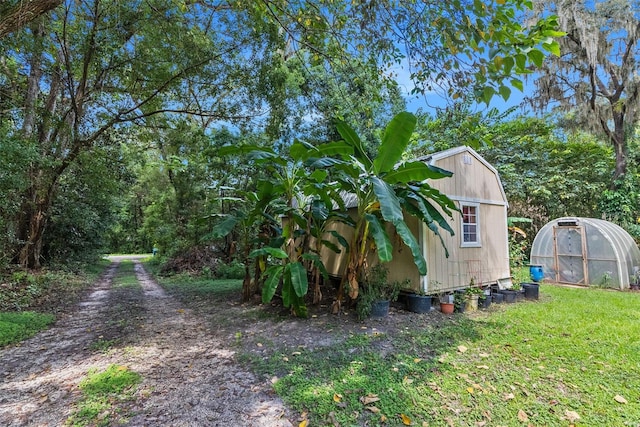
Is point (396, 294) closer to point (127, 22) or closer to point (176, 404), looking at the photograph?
point (176, 404)

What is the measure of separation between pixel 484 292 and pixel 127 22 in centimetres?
954

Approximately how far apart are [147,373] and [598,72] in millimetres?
16363

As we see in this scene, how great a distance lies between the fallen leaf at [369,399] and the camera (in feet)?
9.21

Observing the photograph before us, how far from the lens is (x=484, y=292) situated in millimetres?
6859

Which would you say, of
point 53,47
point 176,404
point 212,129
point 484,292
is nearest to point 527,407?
point 176,404

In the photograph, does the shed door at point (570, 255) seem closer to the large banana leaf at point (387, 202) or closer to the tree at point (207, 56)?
the tree at point (207, 56)

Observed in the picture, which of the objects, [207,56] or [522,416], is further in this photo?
[207,56]

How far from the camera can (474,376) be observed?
130 inches

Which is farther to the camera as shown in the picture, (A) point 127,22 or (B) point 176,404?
(A) point 127,22

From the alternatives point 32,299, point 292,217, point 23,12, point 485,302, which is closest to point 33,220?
point 32,299

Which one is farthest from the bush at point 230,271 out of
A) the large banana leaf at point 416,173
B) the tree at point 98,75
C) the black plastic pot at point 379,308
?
the large banana leaf at point 416,173

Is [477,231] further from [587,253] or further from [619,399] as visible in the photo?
[619,399]

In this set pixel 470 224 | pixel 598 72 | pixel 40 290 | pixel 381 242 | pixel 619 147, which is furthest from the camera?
pixel 619 147

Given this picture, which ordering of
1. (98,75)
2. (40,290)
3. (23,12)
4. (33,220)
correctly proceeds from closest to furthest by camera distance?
(23,12) → (98,75) → (40,290) → (33,220)
